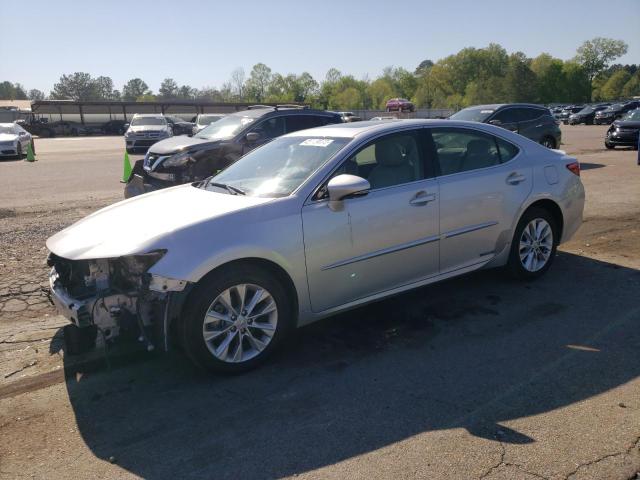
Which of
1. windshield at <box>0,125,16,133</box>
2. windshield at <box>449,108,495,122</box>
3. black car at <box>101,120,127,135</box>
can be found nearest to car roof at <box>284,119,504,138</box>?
windshield at <box>449,108,495,122</box>

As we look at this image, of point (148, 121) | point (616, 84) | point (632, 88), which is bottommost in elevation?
point (148, 121)

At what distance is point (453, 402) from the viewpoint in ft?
11.2

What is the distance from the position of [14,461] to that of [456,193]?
374cm

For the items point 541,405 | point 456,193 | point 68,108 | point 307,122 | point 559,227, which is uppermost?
point 68,108

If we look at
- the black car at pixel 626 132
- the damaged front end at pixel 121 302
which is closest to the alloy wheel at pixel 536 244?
the damaged front end at pixel 121 302

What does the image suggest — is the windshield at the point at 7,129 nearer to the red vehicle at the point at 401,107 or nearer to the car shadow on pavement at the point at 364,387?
the car shadow on pavement at the point at 364,387

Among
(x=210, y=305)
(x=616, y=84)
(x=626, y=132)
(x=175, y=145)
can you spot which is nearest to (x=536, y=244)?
(x=210, y=305)

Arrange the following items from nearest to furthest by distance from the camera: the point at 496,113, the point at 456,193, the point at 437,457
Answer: the point at 437,457, the point at 456,193, the point at 496,113

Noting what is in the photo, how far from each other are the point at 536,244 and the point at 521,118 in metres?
10.8

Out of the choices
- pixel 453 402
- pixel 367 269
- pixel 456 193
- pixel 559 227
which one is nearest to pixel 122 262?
pixel 367 269

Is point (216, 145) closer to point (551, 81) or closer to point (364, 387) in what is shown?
point (364, 387)

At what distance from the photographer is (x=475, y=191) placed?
195 inches

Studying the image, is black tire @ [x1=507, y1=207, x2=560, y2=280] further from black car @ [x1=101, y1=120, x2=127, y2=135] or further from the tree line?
the tree line

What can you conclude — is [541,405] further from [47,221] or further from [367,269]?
[47,221]
